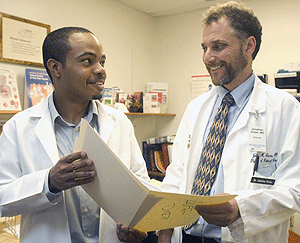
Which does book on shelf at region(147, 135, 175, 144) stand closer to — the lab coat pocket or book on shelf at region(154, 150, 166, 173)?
book on shelf at region(154, 150, 166, 173)

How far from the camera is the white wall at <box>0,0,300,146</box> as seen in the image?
10.0 feet

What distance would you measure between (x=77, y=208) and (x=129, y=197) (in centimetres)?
46

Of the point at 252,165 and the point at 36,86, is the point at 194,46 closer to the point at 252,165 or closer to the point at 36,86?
the point at 36,86

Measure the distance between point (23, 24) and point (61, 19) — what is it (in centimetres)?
47

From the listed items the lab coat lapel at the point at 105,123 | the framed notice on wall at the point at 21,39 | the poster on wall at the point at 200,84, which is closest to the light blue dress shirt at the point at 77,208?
the lab coat lapel at the point at 105,123

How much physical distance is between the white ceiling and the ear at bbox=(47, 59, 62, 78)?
106 inches

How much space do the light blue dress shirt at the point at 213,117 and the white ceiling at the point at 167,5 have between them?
2597 mm

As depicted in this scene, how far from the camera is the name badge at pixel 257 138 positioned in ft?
3.92

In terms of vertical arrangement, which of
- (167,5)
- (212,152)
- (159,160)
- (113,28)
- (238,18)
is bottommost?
(159,160)

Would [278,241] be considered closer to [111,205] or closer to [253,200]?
[253,200]

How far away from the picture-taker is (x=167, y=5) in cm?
380

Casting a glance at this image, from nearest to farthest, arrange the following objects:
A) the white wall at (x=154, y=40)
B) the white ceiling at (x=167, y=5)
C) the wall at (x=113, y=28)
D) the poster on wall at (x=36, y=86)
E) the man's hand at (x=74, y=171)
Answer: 1. the man's hand at (x=74, y=171)
2. the poster on wall at (x=36, y=86)
3. the wall at (x=113, y=28)
4. the white wall at (x=154, y=40)
5. the white ceiling at (x=167, y=5)

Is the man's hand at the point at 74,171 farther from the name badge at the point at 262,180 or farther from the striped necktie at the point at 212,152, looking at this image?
the name badge at the point at 262,180

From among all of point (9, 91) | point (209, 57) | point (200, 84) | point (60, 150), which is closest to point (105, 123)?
point (60, 150)
